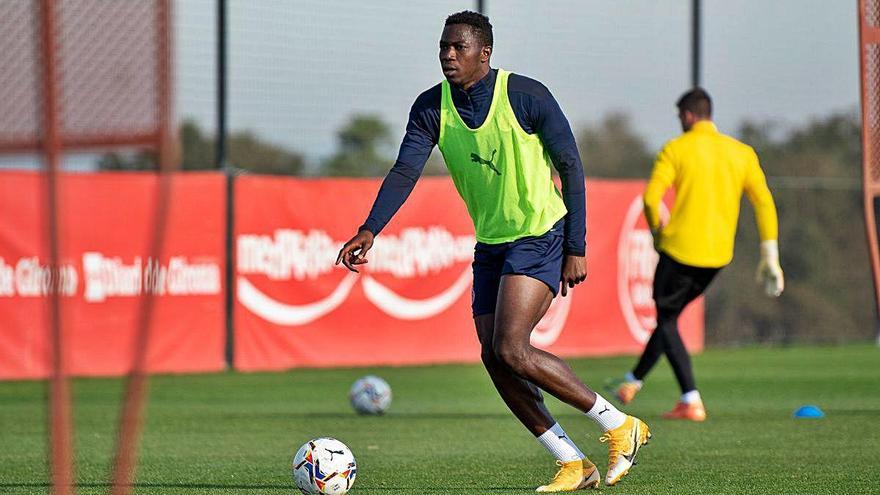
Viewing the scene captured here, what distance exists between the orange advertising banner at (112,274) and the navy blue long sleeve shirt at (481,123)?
7.81m

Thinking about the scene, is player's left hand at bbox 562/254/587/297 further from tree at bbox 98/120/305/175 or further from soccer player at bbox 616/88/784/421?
tree at bbox 98/120/305/175

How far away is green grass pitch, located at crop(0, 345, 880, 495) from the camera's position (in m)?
8.13

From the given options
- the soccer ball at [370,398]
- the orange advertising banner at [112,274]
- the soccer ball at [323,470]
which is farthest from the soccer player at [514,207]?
the orange advertising banner at [112,274]

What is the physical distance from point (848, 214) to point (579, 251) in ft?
63.0

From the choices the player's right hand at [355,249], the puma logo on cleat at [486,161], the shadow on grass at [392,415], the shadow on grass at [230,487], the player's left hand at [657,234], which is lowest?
the shadow on grass at [392,415]

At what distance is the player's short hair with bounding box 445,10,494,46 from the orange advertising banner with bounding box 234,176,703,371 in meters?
10.3

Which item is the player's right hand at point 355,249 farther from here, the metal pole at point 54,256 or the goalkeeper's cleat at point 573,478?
the metal pole at point 54,256

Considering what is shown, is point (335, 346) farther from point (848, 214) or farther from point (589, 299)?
point (848, 214)

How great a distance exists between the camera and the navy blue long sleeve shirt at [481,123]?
7598 millimetres

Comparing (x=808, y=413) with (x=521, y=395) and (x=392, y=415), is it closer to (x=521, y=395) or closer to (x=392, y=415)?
(x=392, y=415)

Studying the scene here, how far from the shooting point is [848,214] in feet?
85.4

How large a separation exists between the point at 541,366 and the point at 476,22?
162cm

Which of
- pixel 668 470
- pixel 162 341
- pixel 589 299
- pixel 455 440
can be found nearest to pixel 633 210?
pixel 589 299

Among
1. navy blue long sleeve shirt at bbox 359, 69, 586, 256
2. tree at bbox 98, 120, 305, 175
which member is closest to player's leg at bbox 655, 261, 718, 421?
navy blue long sleeve shirt at bbox 359, 69, 586, 256
